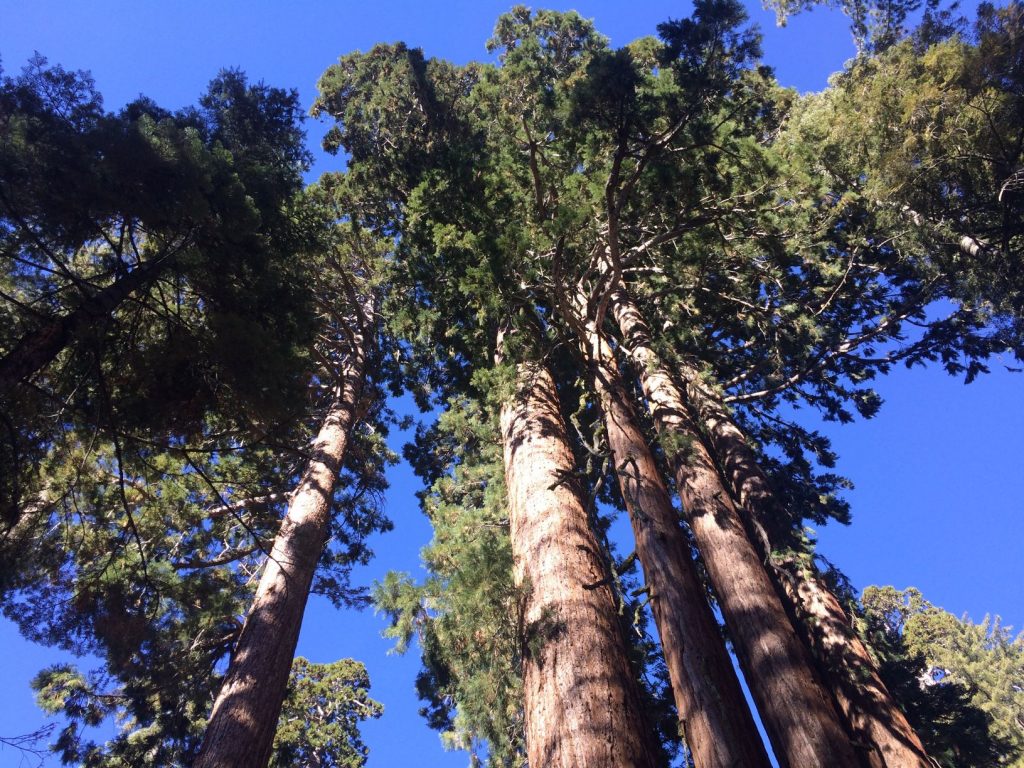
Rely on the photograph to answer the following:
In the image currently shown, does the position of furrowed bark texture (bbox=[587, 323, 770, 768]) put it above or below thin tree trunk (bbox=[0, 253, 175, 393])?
below

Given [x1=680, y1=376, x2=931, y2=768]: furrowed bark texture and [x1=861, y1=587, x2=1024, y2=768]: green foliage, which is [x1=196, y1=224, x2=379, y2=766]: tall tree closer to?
[x1=680, y1=376, x2=931, y2=768]: furrowed bark texture

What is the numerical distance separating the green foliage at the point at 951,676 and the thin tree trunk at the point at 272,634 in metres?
6.83

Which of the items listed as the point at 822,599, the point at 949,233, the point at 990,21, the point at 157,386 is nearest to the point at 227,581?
the point at 157,386

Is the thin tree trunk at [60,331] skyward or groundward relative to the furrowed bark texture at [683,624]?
skyward

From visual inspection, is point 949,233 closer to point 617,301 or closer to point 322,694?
point 617,301

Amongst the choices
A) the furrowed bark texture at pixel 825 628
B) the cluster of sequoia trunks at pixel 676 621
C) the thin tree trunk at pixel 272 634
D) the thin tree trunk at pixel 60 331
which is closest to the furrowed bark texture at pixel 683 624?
the cluster of sequoia trunks at pixel 676 621

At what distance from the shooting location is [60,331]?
5.11 m

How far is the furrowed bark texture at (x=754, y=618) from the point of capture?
429 centimetres

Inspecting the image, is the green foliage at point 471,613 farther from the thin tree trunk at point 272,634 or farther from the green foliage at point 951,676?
the green foliage at point 951,676

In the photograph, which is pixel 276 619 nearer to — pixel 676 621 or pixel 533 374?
pixel 533 374

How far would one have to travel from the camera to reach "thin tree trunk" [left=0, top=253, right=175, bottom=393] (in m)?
4.72

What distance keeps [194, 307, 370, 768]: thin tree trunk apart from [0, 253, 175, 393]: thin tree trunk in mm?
3203

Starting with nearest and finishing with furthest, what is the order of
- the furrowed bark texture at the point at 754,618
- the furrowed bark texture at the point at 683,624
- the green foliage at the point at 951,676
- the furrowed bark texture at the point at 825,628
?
the furrowed bark texture at the point at 683,624
the furrowed bark texture at the point at 754,618
the furrowed bark texture at the point at 825,628
the green foliage at the point at 951,676

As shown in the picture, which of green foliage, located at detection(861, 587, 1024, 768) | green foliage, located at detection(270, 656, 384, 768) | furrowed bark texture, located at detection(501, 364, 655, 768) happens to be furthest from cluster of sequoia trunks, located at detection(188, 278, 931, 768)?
green foliage, located at detection(270, 656, 384, 768)
